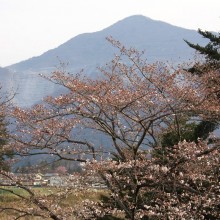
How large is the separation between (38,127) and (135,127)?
355 centimetres

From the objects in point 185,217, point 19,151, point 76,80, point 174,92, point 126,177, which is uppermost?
point 76,80

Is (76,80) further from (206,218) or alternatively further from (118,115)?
(206,218)

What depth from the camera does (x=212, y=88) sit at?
12266 millimetres

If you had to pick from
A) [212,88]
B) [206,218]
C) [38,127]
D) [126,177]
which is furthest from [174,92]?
[206,218]

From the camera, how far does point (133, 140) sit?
11.7m

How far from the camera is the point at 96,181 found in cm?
1009

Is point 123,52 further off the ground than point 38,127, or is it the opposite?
point 123,52

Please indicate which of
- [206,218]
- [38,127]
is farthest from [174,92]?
[206,218]

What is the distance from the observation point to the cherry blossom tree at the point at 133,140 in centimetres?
945

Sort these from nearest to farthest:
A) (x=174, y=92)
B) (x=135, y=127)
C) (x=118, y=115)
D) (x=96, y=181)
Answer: (x=96, y=181)
(x=174, y=92)
(x=118, y=115)
(x=135, y=127)

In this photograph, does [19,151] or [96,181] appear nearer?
[96,181]

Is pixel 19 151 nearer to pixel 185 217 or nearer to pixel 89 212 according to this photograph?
pixel 89 212

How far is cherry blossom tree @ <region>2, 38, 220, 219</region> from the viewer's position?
9445mm


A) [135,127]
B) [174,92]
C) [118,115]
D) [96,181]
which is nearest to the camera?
[96,181]
